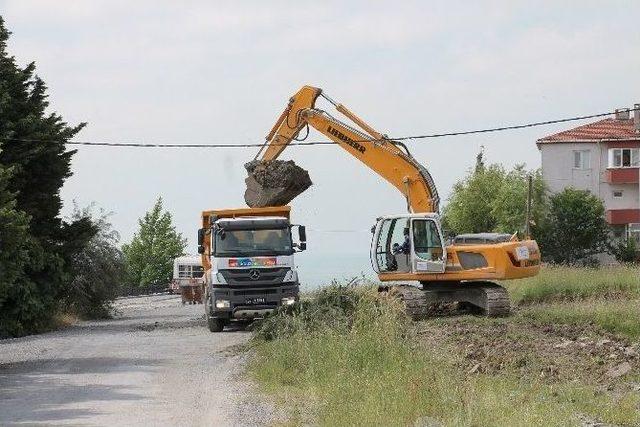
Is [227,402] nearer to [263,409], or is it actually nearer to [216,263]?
[263,409]

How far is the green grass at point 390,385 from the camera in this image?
13812mm

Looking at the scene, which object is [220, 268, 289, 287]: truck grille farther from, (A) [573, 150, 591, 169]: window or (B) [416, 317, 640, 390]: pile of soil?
(A) [573, 150, 591, 169]: window

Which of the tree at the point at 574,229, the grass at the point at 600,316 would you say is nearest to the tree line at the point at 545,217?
the tree at the point at 574,229

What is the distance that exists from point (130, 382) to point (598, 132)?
74.3m

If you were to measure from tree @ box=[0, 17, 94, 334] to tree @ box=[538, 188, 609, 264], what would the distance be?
49758 millimetres

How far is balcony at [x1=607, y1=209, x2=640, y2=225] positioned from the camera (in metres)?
88.2

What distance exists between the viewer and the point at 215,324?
3325cm

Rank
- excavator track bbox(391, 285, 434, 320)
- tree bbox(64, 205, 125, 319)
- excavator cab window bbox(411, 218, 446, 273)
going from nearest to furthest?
excavator track bbox(391, 285, 434, 320) → excavator cab window bbox(411, 218, 446, 273) → tree bbox(64, 205, 125, 319)

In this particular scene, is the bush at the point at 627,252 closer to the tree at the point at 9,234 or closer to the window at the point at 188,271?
the window at the point at 188,271

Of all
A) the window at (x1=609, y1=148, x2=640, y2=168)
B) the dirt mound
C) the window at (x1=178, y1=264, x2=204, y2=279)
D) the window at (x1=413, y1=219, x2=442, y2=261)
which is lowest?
the window at (x1=178, y1=264, x2=204, y2=279)

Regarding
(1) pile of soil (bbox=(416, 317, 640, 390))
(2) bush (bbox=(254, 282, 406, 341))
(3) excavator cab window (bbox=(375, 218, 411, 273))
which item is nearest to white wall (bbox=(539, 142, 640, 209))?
(3) excavator cab window (bbox=(375, 218, 411, 273))

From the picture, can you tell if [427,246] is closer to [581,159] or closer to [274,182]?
[274,182]

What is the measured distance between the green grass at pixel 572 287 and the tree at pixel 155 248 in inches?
3303

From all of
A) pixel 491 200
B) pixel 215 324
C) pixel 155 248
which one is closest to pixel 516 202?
pixel 491 200
